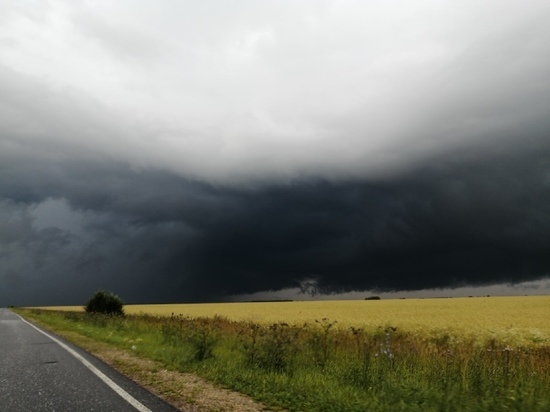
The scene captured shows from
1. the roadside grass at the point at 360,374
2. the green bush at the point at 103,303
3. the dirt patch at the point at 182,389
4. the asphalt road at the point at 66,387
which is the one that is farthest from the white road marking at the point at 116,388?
the green bush at the point at 103,303

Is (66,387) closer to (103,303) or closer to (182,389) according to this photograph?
(182,389)

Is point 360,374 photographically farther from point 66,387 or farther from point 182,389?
point 66,387

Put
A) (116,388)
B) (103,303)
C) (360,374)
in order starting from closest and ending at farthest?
1. (116,388)
2. (360,374)
3. (103,303)

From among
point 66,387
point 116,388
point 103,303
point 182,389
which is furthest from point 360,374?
point 103,303

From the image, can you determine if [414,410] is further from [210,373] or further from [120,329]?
[120,329]

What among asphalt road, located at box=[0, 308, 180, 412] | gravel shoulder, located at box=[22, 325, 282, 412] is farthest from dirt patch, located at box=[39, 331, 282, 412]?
asphalt road, located at box=[0, 308, 180, 412]

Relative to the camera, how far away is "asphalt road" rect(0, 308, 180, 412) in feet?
21.4

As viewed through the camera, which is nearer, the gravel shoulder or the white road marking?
the white road marking

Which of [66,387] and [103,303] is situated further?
[103,303]

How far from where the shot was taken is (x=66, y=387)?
7.89m

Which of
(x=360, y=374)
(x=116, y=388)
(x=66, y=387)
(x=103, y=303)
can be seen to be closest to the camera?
(x=116, y=388)

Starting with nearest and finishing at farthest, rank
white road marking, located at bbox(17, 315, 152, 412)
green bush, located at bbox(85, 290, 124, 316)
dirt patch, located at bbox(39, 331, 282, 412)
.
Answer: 1. white road marking, located at bbox(17, 315, 152, 412)
2. dirt patch, located at bbox(39, 331, 282, 412)
3. green bush, located at bbox(85, 290, 124, 316)

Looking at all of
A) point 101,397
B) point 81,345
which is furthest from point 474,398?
point 81,345

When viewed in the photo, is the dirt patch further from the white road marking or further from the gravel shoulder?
the white road marking
